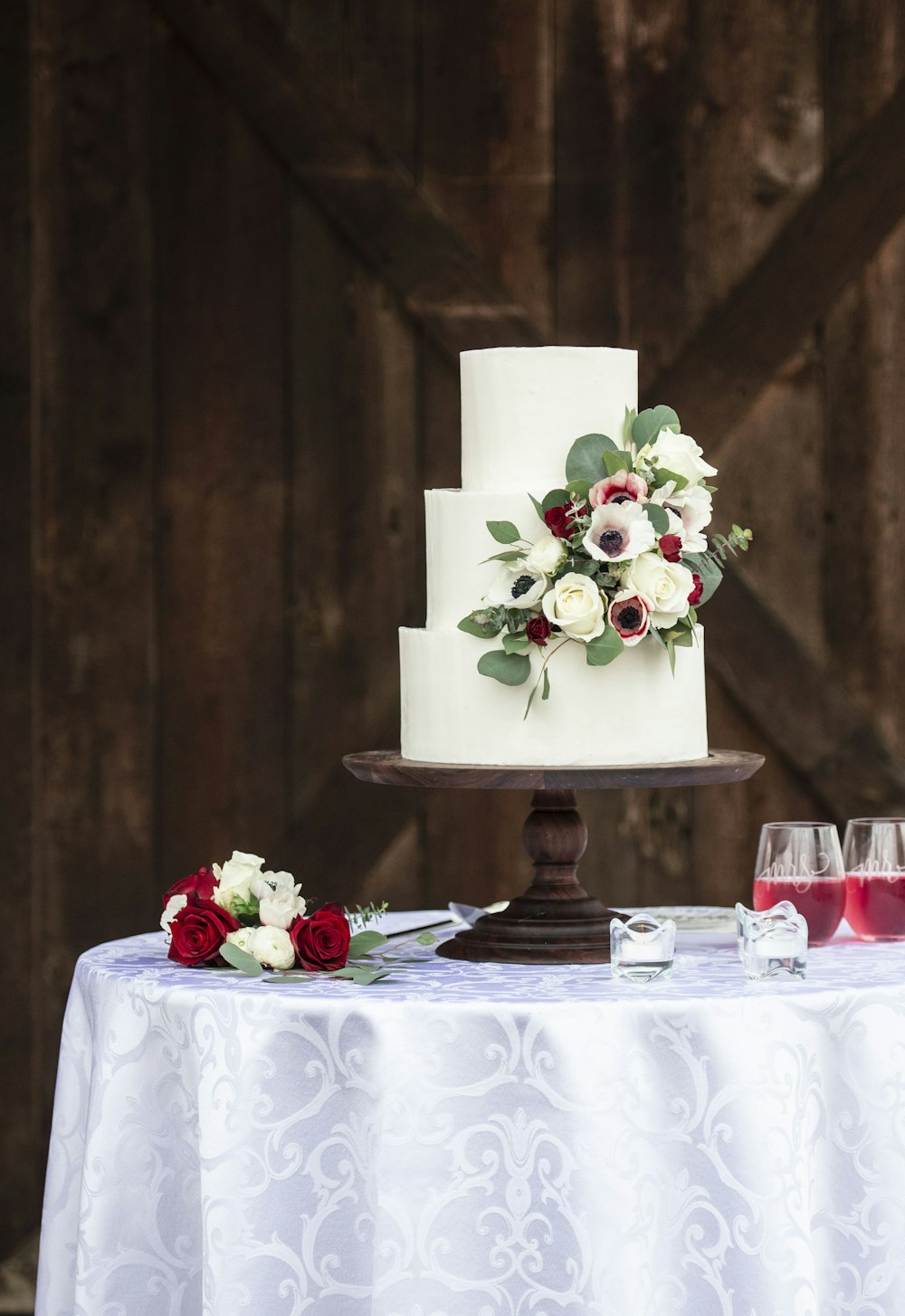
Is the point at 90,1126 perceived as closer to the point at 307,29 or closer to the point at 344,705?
the point at 344,705

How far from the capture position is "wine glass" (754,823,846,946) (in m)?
2.23

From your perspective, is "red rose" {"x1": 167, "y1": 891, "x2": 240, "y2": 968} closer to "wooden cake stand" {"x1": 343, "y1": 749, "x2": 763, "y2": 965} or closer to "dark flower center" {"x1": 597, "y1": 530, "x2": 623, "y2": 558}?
"wooden cake stand" {"x1": 343, "y1": 749, "x2": 763, "y2": 965}

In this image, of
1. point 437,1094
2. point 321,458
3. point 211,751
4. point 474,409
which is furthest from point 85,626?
point 437,1094

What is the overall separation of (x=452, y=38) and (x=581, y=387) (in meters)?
2.14

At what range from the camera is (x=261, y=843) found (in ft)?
A: 13.4

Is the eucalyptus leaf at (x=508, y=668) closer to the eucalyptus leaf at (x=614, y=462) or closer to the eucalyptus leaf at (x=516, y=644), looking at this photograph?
the eucalyptus leaf at (x=516, y=644)

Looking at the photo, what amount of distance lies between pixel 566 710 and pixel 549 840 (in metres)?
0.19

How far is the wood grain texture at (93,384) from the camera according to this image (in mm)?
4059

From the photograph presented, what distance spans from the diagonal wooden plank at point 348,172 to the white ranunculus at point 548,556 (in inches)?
78.7

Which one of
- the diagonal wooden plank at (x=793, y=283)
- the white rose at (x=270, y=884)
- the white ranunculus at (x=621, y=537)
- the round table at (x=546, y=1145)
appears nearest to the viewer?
the round table at (x=546, y=1145)

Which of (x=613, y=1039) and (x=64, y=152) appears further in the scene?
(x=64, y=152)

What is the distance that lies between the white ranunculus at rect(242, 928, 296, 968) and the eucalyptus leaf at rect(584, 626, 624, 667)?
1.62 ft

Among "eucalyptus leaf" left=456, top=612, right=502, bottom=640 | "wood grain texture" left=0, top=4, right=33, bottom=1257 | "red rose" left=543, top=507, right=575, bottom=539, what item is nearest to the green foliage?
"eucalyptus leaf" left=456, top=612, right=502, bottom=640

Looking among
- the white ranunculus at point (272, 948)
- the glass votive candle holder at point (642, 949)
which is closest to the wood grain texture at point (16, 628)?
the white ranunculus at point (272, 948)
